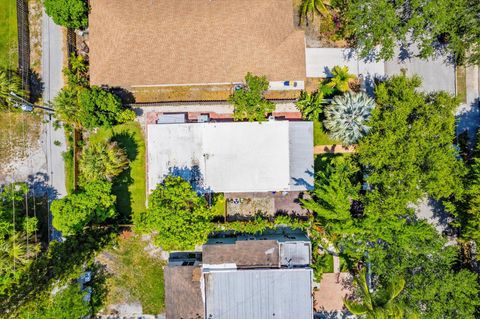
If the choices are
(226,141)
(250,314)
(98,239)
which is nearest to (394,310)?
(250,314)

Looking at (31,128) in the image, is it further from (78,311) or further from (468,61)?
(468,61)

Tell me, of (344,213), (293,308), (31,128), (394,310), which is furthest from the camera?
(31,128)

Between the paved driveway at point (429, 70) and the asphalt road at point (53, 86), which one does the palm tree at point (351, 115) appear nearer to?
the paved driveway at point (429, 70)

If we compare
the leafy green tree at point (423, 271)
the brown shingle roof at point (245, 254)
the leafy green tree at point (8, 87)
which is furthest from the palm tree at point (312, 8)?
the leafy green tree at point (8, 87)

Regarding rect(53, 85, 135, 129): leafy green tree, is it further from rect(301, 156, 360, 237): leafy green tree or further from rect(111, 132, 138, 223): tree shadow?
rect(301, 156, 360, 237): leafy green tree

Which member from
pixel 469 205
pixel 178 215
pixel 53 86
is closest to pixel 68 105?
pixel 53 86

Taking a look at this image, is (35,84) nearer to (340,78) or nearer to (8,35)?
(8,35)

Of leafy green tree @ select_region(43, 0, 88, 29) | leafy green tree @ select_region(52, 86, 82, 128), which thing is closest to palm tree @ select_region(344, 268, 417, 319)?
leafy green tree @ select_region(52, 86, 82, 128)
